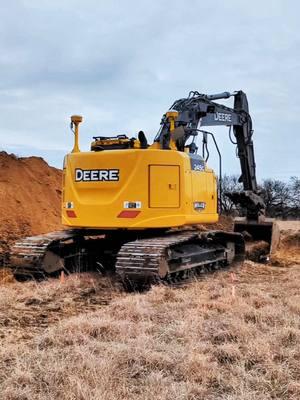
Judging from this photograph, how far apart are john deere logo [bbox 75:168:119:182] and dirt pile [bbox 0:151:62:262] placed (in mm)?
3938

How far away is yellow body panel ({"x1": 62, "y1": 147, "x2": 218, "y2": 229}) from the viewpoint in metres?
8.81

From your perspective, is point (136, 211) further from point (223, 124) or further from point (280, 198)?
point (280, 198)

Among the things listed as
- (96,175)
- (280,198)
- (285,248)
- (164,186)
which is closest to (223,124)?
(164,186)

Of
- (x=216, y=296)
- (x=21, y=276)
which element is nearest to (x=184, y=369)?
(x=216, y=296)

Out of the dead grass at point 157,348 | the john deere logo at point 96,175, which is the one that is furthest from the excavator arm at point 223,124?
the dead grass at point 157,348

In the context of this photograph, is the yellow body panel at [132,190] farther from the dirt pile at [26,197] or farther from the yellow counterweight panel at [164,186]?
the dirt pile at [26,197]

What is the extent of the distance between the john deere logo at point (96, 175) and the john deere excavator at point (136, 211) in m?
0.02

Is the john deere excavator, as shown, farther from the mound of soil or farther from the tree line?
the tree line

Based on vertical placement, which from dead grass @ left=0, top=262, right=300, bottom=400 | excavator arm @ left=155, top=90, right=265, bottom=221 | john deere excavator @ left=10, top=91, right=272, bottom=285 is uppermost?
excavator arm @ left=155, top=90, right=265, bottom=221

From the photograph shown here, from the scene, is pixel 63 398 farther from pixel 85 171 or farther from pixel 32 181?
pixel 32 181

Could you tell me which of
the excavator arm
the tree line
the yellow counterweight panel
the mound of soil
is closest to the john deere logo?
the yellow counterweight panel

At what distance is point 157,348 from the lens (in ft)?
15.5

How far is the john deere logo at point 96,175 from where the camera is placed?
9.00 m

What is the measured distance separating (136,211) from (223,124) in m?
4.79
